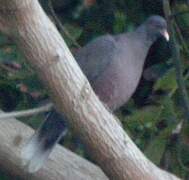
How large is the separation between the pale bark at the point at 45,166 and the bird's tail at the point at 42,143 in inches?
3.2

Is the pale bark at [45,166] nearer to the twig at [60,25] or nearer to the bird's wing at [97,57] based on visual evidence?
the bird's wing at [97,57]

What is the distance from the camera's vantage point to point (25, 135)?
13.9ft

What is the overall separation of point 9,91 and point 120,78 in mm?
691

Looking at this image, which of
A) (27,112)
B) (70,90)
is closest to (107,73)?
(27,112)

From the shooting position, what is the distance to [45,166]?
4.10 meters

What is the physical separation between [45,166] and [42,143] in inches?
5.8

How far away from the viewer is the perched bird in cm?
406

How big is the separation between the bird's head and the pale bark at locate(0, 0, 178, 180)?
3.09ft

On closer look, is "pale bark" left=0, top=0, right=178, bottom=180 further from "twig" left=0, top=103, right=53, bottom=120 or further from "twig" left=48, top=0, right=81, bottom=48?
"twig" left=48, top=0, right=81, bottom=48

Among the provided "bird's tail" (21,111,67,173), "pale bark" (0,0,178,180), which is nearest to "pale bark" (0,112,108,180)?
"bird's tail" (21,111,67,173)

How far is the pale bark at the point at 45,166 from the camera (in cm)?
407

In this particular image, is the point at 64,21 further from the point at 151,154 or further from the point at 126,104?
the point at 151,154

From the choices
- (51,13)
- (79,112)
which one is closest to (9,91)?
(51,13)

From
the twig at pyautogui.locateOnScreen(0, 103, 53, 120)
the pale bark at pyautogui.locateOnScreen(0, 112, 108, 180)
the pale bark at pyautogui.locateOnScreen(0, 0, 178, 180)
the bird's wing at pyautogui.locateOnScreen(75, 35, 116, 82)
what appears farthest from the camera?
the bird's wing at pyautogui.locateOnScreen(75, 35, 116, 82)
